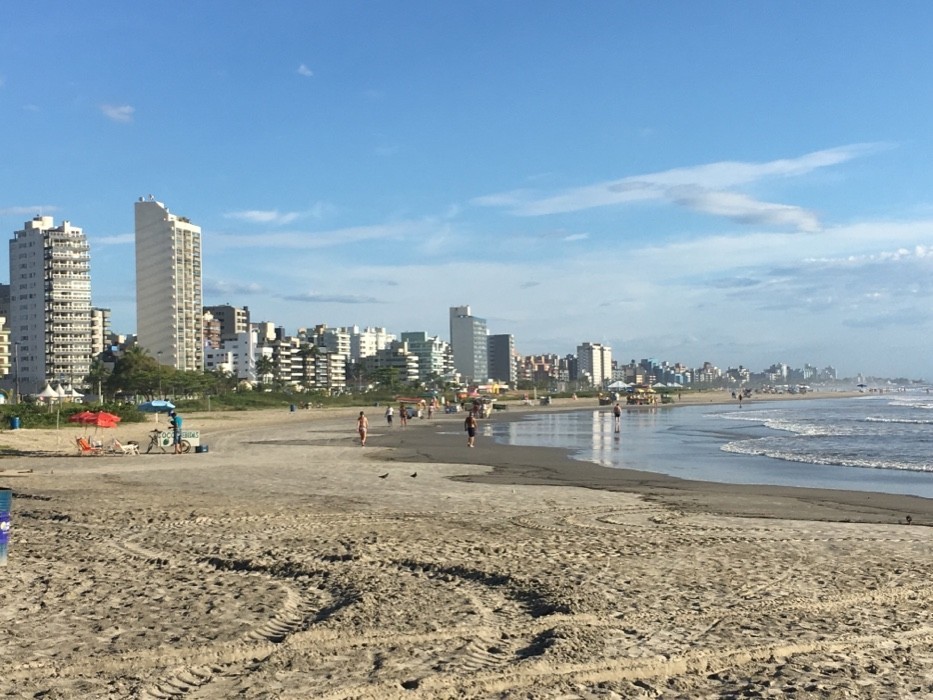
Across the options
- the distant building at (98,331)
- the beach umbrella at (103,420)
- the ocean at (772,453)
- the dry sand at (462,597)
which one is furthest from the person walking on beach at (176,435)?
the distant building at (98,331)

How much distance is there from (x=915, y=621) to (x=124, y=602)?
717 centimetres

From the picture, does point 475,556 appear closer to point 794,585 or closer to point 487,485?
point 794,585

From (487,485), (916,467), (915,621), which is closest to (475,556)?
(915,621)

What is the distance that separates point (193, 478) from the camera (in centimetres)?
2142

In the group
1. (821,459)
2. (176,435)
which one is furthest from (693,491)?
(176,435)

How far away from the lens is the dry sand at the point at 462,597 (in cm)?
609

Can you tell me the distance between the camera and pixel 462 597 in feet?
27.5

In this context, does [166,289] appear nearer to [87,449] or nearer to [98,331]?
[98,331]

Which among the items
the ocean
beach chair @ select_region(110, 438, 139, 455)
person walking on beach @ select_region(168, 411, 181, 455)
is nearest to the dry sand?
the ocean

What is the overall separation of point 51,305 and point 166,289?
24.9m

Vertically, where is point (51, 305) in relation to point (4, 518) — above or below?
above

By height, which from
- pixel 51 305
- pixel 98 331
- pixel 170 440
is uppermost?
pixel 51 305

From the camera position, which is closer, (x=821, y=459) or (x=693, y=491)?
(x=693, y=491)

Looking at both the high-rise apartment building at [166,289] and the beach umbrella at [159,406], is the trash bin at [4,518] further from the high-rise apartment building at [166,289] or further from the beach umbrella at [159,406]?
the high-rise apartment building at [166,289]
